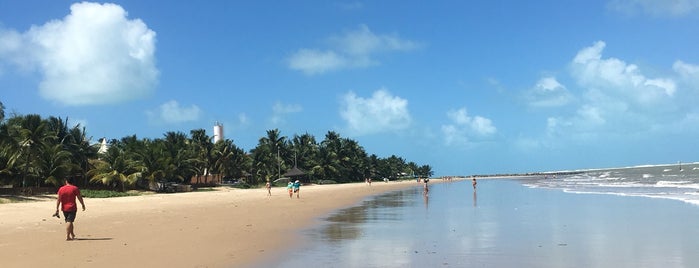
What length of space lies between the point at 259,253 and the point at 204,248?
1.32 metres

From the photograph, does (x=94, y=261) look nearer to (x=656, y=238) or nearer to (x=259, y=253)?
(x=259, y=253)

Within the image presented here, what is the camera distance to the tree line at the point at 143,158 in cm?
3688

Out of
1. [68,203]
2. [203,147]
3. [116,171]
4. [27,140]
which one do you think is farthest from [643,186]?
[27,140]

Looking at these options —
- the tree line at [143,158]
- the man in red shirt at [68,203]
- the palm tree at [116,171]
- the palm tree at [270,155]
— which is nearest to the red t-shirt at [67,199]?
the man in red shirt at [68,203]

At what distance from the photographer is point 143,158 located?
155 feet

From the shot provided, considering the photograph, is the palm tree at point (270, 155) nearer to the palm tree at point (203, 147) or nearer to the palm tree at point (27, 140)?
the palm tree at point (203, 147)

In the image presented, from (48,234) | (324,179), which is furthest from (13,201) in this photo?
(324,179)

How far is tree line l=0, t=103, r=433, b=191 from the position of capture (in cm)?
3688

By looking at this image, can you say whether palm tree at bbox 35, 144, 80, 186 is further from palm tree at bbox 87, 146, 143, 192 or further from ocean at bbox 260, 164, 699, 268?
ocean at bbox 260, 164, 699, 268

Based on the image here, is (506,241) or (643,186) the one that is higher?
(643,186)

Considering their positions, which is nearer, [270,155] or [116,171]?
[116,171]

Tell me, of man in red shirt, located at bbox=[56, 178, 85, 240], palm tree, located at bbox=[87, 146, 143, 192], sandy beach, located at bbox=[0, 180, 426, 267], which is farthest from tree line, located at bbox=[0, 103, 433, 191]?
man in red shirt, located at bbox=[56, 178, 85, 240]

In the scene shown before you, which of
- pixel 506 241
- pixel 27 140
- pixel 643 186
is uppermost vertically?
pixel 27 140

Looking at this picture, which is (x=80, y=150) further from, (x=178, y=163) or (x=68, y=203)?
(x=68, y=203)
